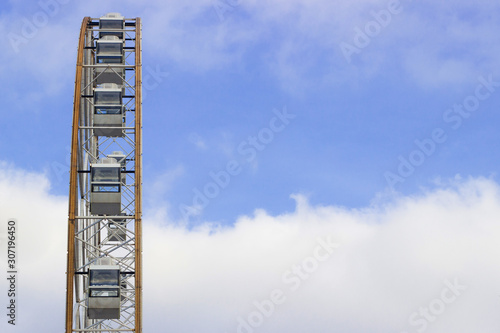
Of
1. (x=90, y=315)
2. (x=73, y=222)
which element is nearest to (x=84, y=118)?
(x=73, y=222)

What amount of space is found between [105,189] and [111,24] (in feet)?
46.1

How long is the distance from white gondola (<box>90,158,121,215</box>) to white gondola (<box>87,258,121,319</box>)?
→ 4096 millimetres

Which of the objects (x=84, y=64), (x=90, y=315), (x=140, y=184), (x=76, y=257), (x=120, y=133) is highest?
(x=84, y=64)

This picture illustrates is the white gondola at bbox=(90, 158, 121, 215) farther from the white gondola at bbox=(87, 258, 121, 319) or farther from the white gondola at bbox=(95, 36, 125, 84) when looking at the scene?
the white gondola at bbox=(95, 36, 125, 84)

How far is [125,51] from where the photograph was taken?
54.9 meters

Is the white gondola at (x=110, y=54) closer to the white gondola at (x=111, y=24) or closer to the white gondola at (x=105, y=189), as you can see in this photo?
the white gondola at (x=111, y=24)

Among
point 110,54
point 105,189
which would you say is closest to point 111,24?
Result: point 110,54

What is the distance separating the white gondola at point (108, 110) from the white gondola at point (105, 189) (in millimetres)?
4084

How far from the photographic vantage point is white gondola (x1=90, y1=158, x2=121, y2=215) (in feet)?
158

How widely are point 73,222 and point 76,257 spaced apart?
9.88 ft

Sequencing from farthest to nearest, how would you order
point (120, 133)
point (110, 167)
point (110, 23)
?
point (110, 23)
point (120, 133)
point (110, 167)

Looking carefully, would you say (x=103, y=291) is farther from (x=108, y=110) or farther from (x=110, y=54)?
(x=110, y=54)

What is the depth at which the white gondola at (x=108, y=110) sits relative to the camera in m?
51.8

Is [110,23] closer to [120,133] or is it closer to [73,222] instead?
[120,133]
